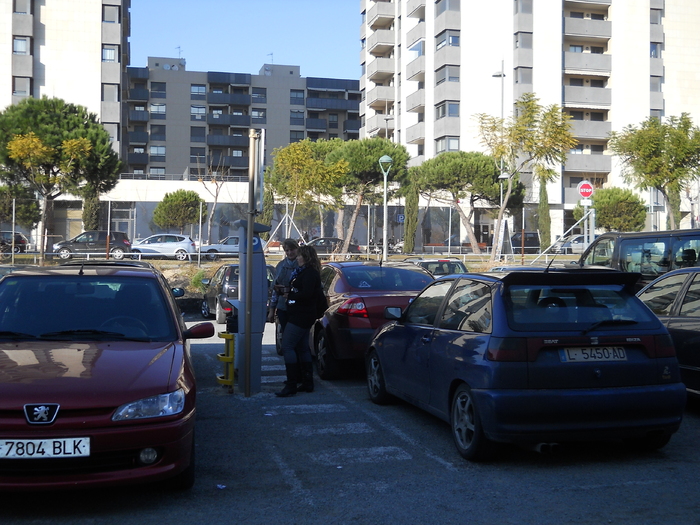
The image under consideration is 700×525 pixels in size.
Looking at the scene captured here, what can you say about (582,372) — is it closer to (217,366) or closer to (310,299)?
(310,299)

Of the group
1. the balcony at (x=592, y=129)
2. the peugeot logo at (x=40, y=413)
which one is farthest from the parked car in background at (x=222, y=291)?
the balcony at (x=592, y=129)

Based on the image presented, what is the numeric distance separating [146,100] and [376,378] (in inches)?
2998

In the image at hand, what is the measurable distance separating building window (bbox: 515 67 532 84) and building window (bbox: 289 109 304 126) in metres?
34.4

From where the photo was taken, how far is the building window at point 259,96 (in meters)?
83.9

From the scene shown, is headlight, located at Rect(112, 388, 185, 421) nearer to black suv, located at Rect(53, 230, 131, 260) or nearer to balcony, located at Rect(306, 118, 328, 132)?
black suv, located at Rect(53, 230, 131, 260)

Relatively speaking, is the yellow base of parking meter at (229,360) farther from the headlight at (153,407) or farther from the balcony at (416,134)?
the balcony at (416,134)

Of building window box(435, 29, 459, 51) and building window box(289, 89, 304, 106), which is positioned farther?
building window box(289, 89, 304, 106)

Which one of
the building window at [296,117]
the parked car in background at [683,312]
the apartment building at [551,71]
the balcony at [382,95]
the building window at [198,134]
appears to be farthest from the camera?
the building window at [296,117]

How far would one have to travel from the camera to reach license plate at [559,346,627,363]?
576 centimetres

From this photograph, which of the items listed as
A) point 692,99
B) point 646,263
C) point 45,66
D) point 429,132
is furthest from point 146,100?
point 646,263

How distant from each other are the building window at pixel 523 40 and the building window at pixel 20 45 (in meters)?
35.7

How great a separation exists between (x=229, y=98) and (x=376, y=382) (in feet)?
250

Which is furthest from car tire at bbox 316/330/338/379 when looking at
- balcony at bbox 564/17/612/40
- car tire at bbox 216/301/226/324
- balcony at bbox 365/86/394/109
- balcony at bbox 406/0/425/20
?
balcony at bbox 365/86/394/109

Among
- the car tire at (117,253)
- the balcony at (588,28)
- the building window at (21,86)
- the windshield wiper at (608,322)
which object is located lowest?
the windshield wiper at (608,322)
